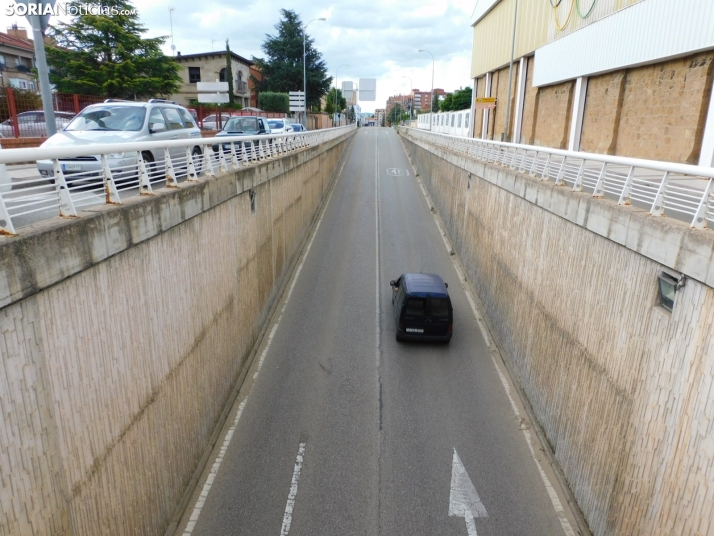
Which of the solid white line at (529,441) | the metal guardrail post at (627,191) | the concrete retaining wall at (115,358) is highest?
the metal guardrail post at (627,191)

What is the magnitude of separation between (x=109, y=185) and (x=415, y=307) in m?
9.72

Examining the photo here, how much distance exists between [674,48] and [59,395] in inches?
794

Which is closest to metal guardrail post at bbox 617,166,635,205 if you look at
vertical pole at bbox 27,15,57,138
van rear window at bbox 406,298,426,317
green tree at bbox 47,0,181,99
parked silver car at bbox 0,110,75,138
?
van rear window at bbox 406,298,426,317

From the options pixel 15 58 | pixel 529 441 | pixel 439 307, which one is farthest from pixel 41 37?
pixel 15 58

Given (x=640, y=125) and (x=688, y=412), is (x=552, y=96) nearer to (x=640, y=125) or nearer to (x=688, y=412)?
(x=640, y=125)

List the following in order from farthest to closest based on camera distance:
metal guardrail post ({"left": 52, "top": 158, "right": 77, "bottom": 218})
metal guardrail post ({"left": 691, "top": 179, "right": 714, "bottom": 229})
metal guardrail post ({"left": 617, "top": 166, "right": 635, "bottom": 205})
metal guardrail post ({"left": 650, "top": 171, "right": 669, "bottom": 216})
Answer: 1. metal guardrail post ({"left": 617, "top": 166, "right": 635, "bottom": 205})
2. metal guardrail post ({"left": 650, "top": 171, "right": 669, "bottom": 216})
3. metal guardrail post ({"left": 691, "top": 179, "right": 714, "bottom": 229})
4. metal guardrail post ({"left": 52, "top": 158, "right": 77, "bottom": 218})

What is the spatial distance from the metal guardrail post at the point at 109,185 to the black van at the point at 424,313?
30.4ft

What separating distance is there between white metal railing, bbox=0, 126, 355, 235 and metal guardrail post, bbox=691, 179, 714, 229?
24.0ft

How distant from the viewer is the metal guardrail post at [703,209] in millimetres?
6109

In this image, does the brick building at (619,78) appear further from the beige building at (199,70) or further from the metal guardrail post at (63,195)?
the beige building at (199,70)

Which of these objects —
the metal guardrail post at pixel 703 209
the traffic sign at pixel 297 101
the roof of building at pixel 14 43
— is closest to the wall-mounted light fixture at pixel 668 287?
the metal guardrail post at pixel 703 209

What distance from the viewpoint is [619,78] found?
21.2 metres

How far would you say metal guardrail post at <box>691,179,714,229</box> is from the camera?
6.11m

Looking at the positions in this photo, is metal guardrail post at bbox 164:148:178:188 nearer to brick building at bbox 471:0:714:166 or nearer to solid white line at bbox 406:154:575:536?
solid white line at bbox 406:154:575:536
